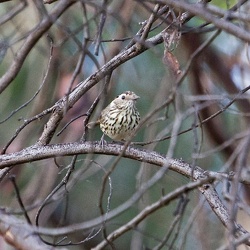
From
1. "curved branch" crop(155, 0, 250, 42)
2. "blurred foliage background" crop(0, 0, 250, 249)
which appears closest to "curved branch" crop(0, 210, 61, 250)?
"curved branch" crop(155, 0, 250, 42)

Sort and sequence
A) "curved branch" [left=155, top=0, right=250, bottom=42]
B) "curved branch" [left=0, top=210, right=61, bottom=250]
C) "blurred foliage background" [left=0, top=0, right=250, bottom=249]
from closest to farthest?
"curved branch" [left=0, top=210, right=61, bottom=250], "curved branch" [left=155, top=0, right=250, bottom=42], "blurred foliage background" [left=0, top=0, right=250, bottom=249]

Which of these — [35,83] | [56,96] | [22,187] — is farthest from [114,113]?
[22,187]

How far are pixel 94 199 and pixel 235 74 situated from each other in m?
3.55

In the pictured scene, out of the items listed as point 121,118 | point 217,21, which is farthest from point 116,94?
point 217,21

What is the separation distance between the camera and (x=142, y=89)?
8.46m

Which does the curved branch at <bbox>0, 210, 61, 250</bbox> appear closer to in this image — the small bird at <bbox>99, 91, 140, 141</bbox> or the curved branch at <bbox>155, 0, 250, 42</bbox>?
the curved branch at <bbox>155, 0, 250, 42</bbox>

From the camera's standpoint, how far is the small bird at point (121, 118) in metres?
5.88

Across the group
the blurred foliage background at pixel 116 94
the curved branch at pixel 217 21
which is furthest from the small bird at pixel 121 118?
the curved branch at pixel 217 21

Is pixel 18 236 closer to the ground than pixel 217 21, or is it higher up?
closer to the ground

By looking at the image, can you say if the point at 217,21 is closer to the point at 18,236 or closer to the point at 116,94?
the point at 18,236

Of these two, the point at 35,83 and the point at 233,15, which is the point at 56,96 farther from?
the point at 233,15

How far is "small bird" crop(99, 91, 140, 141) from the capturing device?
5883 mm

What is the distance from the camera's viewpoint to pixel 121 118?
5898 mm

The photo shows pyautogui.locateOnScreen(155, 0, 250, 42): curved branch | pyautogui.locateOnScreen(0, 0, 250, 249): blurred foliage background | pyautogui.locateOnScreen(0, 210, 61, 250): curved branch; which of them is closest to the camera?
pyautogui.locateOnScreen(0, 210, 61, 250): curved branch
